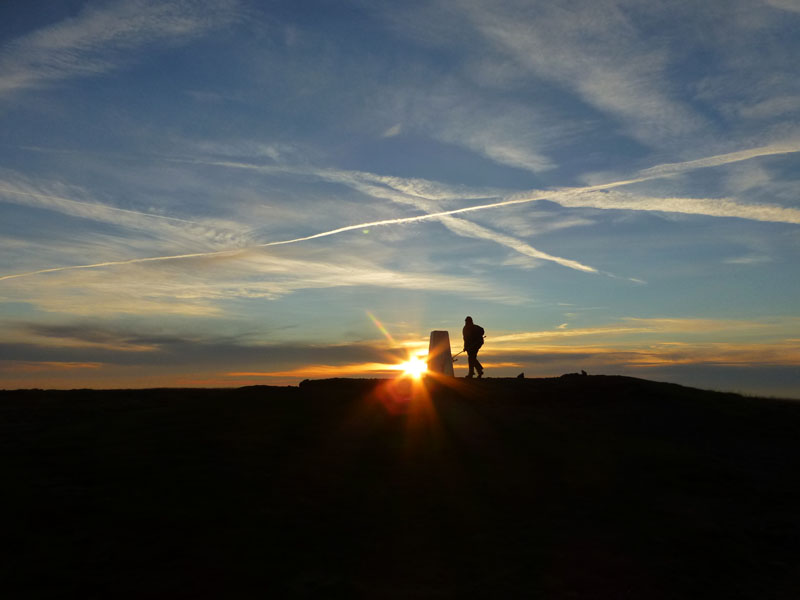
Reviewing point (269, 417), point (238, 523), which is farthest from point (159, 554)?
point (269, 417)

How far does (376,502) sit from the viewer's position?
10211 millimetres

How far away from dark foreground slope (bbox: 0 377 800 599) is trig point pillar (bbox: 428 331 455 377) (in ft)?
32.8

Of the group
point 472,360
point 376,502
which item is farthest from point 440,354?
point 376,502

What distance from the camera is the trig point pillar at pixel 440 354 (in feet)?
89.0

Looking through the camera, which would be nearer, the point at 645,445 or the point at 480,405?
the point at 645,445

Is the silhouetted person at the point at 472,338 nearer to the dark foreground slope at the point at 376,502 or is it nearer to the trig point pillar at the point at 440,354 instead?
the trig point pillar at the point at 440,354

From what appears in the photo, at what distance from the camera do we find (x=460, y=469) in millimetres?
12094

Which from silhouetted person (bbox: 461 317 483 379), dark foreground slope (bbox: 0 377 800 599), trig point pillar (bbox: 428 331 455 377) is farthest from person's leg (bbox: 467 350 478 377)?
dark foreground slope (bbox: 0 377 800 599)

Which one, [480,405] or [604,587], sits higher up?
[480,405]

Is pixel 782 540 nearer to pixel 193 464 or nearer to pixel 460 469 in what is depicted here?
pixel 460 469

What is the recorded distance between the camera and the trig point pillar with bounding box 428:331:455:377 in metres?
27.1

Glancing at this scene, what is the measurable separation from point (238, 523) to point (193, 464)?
242cm

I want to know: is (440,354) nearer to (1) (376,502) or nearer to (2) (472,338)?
(2) (472,338)

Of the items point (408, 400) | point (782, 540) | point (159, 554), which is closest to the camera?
point (159, 554)
